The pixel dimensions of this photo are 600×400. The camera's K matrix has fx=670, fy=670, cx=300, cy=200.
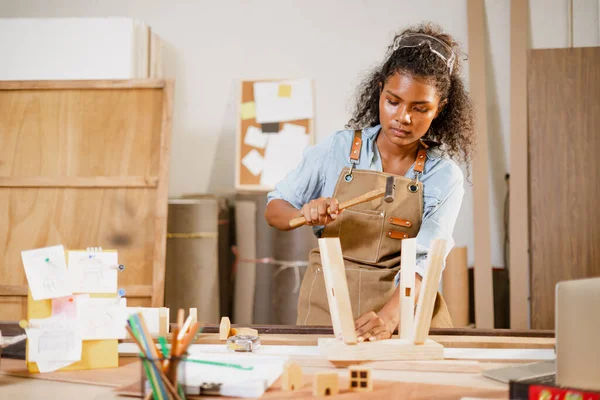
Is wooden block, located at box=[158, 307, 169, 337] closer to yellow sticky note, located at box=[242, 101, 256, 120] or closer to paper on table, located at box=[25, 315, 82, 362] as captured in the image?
paper on table, located at box=[25, 315, 82, 362]

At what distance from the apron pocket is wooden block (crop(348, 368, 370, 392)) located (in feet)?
3.40

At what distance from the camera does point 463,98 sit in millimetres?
2477

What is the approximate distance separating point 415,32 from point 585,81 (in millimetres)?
2157

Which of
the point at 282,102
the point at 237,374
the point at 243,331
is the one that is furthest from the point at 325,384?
the point at 282,102

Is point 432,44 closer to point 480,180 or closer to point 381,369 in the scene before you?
point 381,369

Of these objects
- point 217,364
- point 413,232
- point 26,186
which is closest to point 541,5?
point 413,232

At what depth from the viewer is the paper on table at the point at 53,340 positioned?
1.45 metres

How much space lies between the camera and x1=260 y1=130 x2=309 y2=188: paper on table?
14.3 feet

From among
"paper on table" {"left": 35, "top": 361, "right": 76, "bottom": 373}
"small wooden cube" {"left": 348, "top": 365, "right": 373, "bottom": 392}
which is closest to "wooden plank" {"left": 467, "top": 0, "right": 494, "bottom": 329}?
"small wooden cube" {"left": 348, "top": 365, "right": 373, "bottom": 392}

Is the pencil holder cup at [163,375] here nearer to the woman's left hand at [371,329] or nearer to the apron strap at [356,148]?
the woman's left hand at [371,329]

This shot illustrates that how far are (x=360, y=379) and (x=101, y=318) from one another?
60 centimetres

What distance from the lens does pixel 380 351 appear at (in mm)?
1545

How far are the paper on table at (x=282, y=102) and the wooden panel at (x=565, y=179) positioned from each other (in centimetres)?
148

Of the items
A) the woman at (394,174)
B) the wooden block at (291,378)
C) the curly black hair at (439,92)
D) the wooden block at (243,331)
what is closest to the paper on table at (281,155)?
the curly black hair at (439,92)
